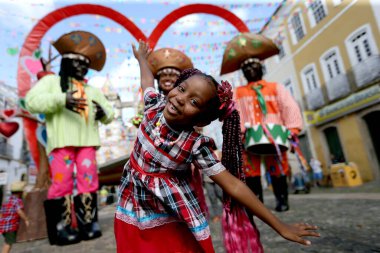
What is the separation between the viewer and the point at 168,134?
51.4 inches

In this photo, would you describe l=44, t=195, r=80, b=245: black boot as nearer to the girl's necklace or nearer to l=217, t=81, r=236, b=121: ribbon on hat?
the girl's necklace

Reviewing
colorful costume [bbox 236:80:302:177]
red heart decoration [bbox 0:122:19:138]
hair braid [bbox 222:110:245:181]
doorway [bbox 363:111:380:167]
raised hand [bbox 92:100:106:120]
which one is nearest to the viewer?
hair braid [bbox 222:110:245:181]

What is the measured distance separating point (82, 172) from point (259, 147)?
1834 mm

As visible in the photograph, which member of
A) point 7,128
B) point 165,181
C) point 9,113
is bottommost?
point 165,181

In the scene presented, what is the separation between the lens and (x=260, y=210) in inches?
43.2

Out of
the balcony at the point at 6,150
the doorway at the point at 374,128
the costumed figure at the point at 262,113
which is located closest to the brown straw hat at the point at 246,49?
the costumed figure at the point at 262,113

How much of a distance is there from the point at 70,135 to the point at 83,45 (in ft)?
3.15

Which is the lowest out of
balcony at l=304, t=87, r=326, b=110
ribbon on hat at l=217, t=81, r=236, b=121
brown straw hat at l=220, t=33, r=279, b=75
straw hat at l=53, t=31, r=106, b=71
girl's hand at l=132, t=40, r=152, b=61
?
ribbon on hat at l=217, t=81, r=236, b=121

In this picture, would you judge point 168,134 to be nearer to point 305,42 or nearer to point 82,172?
point 82,172

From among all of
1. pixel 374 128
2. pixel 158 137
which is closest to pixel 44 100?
pixel 158 137

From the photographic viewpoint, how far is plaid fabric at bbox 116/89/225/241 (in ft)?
4.00

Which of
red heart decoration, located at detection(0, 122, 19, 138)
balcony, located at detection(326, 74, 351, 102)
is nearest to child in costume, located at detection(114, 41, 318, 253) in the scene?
red heart decoration, located at detection(0, 122, 19, 138)

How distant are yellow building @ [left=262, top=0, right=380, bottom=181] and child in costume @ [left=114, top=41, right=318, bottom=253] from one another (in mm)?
8729

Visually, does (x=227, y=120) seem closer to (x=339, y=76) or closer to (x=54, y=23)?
(x=54, y=23)
